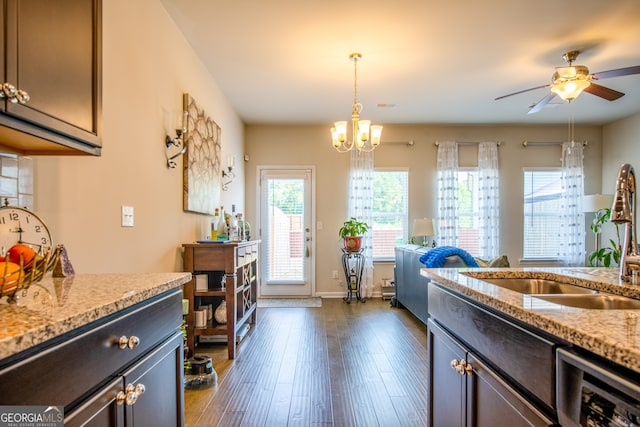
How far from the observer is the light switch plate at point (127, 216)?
2051 mm

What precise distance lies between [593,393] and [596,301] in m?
0.71

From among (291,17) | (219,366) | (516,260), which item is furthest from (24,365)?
(516,260)

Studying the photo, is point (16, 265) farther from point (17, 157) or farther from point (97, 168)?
point (97, 168)

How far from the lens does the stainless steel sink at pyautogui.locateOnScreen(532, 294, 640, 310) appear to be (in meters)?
1.20

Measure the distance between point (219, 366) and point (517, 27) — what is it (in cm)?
355

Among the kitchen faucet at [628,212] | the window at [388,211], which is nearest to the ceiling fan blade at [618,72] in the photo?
the kitchen faucet at [628,212]

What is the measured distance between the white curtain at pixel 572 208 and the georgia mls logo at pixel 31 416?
6650 millimetres

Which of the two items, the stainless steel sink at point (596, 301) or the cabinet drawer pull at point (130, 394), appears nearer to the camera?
the cabinet drawer pull at point (130, 394)

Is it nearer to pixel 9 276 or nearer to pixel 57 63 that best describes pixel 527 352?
pixel 9 276

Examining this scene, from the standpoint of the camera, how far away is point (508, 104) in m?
4.85

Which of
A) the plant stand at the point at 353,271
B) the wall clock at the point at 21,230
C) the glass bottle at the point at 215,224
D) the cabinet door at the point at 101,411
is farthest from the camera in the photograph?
the plant stand at the point at 353,271

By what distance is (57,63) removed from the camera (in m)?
1.13

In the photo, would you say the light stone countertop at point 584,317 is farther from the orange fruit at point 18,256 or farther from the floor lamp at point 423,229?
the floor lamp at point 423,229

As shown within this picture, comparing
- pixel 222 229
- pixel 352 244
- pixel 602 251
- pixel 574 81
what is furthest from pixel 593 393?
pixel 602 251
